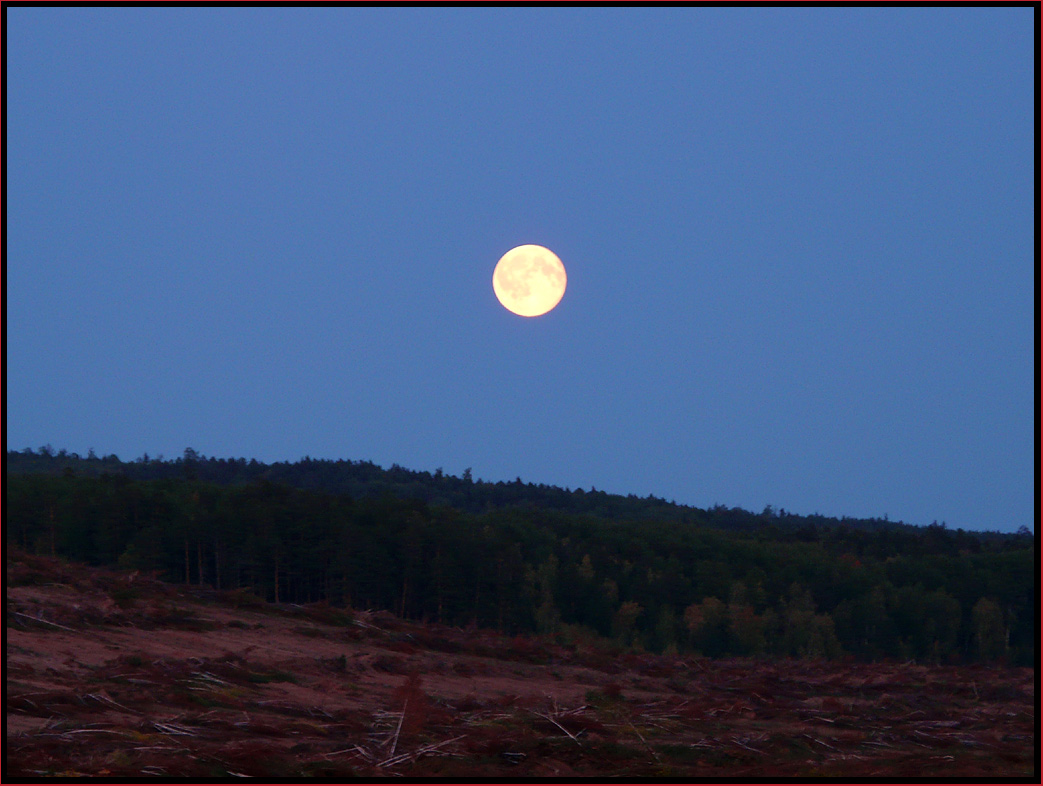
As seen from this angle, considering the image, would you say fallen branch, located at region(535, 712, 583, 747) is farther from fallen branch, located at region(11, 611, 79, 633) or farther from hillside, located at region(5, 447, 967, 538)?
hillside, located at region(5, 447, 967, 538)

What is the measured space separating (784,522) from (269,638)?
140386 mm

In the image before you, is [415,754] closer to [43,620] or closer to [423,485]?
[43,620]

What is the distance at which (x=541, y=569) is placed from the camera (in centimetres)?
6475

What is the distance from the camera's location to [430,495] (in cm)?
12794

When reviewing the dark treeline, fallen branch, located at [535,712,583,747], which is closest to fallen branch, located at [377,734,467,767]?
fallen branch, located at [535,712,583,747]

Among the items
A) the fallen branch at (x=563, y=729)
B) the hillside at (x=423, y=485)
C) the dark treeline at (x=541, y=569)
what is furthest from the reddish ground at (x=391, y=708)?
the hillside at (x=423, y=485)

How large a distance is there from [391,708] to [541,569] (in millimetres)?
48910

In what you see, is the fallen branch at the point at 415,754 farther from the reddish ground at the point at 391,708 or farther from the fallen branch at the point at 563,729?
the fallen branch at the point at 563,729

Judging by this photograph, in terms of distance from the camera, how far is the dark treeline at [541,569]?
50625mm

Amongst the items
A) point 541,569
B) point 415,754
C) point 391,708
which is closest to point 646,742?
point 415,754

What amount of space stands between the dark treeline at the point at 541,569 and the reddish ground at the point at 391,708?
19770mm

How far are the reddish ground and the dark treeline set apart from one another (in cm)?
1977

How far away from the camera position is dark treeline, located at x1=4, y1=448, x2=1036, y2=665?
50625 millimetres

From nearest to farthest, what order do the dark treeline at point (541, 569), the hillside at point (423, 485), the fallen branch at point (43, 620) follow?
the fallen branch at point (43, 620) → the dark treeline at point (541, 569) → the hillside at point (423, 485)
